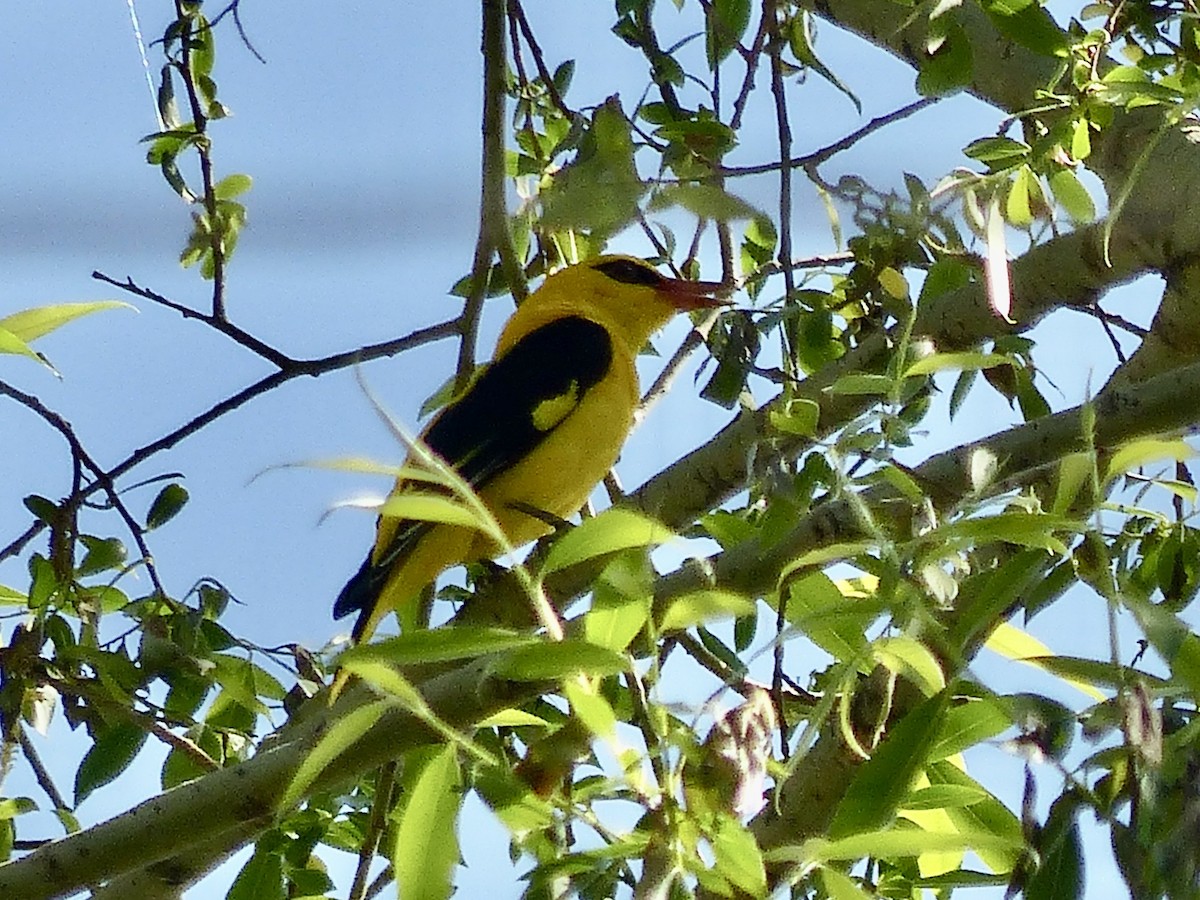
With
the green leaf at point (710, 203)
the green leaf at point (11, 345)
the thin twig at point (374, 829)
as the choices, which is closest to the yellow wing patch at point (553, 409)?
the thin twig at point (374, 829)

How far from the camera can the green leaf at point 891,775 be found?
0.94 metres

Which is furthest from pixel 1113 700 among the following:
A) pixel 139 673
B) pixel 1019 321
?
pixel 139 673

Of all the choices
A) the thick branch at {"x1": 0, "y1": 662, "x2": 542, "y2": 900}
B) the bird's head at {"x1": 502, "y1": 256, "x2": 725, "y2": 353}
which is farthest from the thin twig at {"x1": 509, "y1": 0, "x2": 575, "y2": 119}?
the thick branch at {"x1": 0, "y1": 662, "x2": 542, "y2": 900}

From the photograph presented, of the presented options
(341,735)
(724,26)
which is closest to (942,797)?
(341,735)

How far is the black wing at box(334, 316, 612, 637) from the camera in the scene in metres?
3.12

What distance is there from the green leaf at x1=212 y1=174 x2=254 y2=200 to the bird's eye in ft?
3.87

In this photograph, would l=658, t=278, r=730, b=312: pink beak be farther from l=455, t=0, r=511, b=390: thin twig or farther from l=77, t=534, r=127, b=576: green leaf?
l=77, t=534, r=127, b=576: green leaf

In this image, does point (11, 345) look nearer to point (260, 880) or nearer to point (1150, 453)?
point (1150, 453)

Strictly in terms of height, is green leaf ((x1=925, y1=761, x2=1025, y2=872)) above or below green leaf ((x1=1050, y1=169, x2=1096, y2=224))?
below

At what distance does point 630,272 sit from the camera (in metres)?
3.86

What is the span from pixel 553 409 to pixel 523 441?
94 mm

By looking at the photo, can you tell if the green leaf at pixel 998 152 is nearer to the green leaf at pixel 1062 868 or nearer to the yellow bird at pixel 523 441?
the green leaf at pixel 1062 868

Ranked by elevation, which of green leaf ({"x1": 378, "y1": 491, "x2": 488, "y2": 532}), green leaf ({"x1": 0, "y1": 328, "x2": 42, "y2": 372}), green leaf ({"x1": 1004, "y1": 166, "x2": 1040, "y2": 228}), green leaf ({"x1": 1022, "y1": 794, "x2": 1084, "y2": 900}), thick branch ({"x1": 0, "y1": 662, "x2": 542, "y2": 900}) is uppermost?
green leaf ({"x1": 1004, "y1": 166, "x2": 1040, "y2": 228})

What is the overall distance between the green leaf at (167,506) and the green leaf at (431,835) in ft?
5.58
